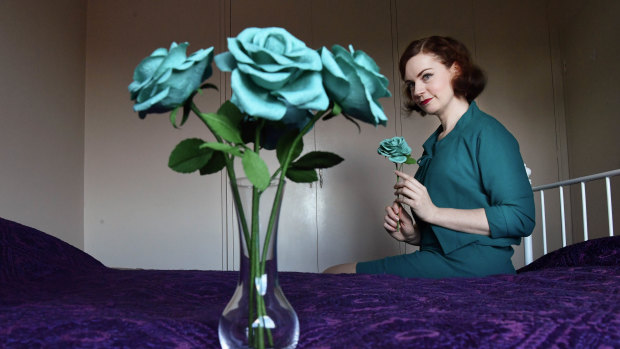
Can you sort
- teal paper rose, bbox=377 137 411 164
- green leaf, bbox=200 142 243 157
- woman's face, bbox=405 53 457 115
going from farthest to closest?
woman's face, bbox=405 53 457 115 < teal paper rose, bbox=377 137 411 164 < green leaf, bbox=200 142 243 157

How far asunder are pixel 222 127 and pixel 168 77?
7cm

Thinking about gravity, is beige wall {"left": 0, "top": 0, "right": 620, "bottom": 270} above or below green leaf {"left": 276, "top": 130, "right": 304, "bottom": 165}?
above

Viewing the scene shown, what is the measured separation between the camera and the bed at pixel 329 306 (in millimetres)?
527

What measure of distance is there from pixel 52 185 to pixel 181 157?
3.42m

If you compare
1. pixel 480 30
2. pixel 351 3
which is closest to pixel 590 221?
pixel 480 30

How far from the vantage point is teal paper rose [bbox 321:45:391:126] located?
0.42 m

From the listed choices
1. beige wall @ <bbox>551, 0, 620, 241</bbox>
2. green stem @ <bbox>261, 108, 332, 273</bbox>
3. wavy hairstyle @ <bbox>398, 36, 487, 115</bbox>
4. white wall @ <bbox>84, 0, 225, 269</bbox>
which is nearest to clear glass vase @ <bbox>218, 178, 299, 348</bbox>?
green stem @ <bbox>261, 108, 332, 273</bbox>

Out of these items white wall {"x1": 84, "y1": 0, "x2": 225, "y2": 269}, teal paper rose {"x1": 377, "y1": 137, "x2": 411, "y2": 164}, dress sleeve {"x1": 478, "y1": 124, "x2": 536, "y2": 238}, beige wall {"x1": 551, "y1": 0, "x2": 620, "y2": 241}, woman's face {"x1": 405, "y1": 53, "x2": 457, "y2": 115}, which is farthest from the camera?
white wall {"x1": 84, "y1": 0, "x2": 225, "y2": 269}

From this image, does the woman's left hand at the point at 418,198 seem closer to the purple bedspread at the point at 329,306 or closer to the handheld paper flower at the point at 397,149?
the handheld paper flower at the point at 397,149

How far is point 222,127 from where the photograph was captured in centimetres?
43

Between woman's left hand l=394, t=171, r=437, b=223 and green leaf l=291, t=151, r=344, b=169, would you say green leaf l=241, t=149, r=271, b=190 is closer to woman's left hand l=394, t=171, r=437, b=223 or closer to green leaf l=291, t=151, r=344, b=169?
green leaf l=291, t=151, r=344, b=169

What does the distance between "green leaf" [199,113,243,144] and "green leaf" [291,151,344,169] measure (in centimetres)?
9

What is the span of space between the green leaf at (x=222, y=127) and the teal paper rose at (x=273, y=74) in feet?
0.08

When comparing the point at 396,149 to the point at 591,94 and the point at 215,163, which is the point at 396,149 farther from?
the point at 591,94
